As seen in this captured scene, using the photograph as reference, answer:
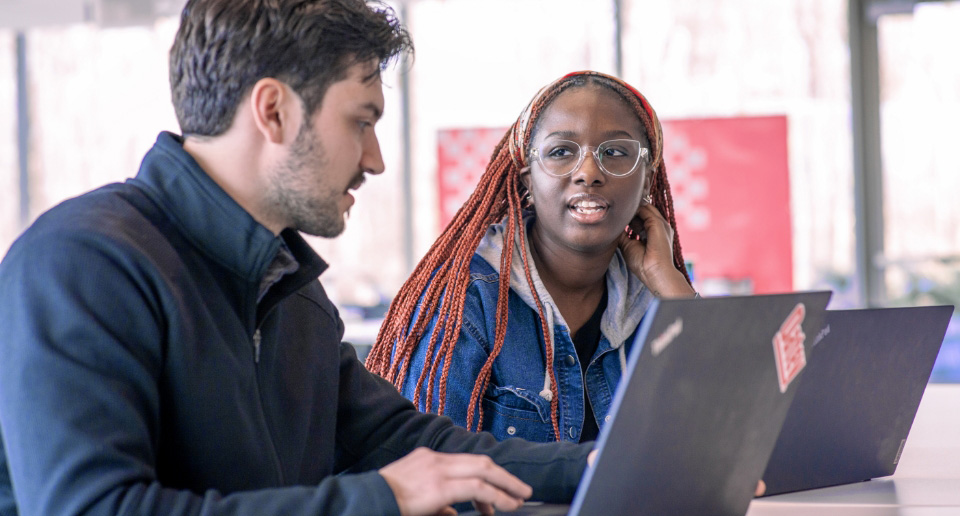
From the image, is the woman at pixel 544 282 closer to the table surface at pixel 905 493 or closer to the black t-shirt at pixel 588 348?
the black t-shirt at pixel 588 348

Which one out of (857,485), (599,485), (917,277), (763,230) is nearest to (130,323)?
(599,485)

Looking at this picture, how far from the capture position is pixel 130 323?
33.6 inches

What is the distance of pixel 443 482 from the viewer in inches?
34.4

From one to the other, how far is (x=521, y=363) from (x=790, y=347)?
757 mm

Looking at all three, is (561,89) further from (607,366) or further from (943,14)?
(943,14)

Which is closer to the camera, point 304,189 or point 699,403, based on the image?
point 699,403

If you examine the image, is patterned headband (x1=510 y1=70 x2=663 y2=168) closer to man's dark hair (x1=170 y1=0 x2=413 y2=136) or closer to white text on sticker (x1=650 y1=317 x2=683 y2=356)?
man's dark hair (x1=170 y1=0 x2=413 y2=136)

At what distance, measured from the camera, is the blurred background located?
15.5 feet

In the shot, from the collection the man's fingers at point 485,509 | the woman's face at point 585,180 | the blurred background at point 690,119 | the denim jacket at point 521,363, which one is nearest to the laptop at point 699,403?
the man's fingers at point 485,509

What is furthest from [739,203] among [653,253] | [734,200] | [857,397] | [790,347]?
[790,347]

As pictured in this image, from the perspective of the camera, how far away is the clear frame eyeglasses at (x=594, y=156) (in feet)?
5.61

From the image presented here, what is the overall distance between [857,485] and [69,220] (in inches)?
39.6

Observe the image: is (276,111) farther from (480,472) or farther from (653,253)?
(653,253)

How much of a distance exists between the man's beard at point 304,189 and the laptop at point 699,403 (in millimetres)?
407
